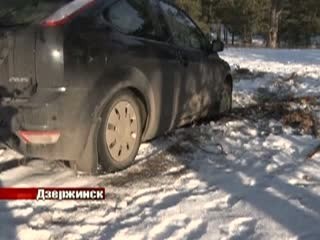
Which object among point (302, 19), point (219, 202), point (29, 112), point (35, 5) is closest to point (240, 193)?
point (219, 202)

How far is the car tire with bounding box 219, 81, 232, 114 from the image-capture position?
7.96m

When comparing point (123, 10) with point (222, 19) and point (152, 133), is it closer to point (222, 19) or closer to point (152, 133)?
point (152, 133)

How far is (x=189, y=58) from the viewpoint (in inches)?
261

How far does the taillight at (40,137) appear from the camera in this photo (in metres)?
4.74

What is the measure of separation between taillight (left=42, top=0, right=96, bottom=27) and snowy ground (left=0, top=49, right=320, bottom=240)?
54.4 inches

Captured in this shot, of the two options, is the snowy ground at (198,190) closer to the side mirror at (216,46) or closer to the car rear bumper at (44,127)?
the car rear bumper at (44,127)

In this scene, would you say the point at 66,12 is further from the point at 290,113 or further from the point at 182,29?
the point at 290,113

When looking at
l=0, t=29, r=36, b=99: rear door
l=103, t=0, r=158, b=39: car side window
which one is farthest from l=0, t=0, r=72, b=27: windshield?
l=103, t=0, r=158, b=39: car side window

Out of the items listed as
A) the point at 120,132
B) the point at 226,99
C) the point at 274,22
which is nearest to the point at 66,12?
the point at 120,132

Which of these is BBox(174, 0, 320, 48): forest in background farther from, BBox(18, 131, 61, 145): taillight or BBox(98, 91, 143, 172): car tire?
BBox(18, 131, 61, 145): taillight

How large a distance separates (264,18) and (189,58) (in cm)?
4301

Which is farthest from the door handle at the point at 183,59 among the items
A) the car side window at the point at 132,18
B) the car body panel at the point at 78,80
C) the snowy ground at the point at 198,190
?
the snowy ground at the point at 198,190

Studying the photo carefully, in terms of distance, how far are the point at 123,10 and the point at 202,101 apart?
193cm

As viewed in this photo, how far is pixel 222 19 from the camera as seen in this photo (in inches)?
1832
